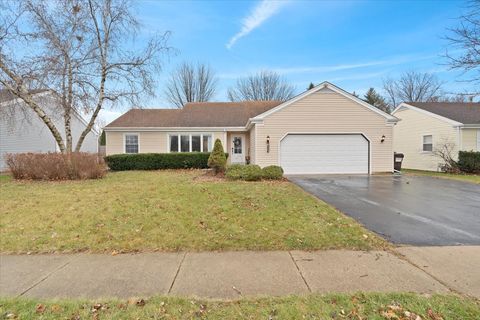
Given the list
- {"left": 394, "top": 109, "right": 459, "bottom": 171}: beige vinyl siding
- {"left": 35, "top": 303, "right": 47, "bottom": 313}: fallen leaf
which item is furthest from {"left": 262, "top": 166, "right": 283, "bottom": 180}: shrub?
{"left": 394, "top": 109, "right": 459, "bottom": 171}: beige vinyl siding

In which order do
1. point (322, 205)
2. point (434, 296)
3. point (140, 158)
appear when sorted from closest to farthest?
point (434, 296)
point (322, 205)
point (140, 158)

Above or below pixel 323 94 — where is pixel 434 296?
below

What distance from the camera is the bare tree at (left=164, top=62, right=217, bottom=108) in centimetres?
3453

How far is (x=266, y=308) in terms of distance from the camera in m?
2.56

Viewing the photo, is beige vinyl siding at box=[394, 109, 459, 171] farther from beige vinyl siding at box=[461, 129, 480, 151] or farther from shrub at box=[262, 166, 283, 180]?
shrub at box=[262, 166, 283, 180]

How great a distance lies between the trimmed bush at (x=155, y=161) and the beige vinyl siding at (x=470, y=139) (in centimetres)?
1655

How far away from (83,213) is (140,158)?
36.4 ft

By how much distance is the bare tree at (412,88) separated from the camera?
36219 mm

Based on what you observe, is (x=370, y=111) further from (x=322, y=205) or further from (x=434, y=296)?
(x=434, y=296)

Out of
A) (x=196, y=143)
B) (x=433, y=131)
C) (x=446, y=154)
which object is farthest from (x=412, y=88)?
(x=196, y=143)

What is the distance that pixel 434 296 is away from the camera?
2.78 m

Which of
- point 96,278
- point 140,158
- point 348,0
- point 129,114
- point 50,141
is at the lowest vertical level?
point 96,278

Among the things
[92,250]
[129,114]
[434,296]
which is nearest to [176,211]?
[92,250]

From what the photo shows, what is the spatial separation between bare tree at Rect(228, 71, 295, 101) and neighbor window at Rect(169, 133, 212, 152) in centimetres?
1956
